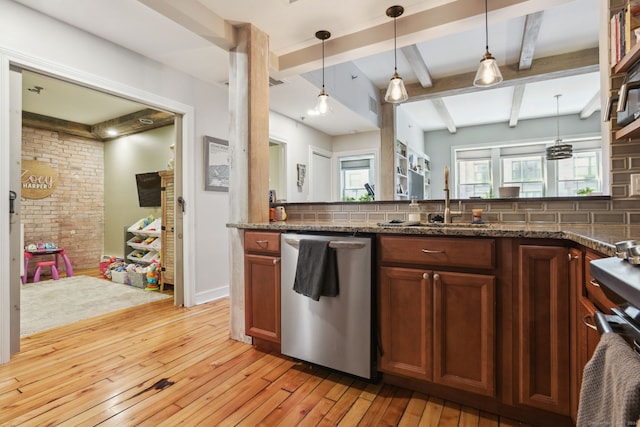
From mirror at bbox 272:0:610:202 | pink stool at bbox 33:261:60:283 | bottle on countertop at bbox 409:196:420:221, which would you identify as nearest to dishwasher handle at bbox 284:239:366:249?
bottle on countertop at bbox 409:196:420:221

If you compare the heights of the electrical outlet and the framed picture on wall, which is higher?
the framed picture on wall

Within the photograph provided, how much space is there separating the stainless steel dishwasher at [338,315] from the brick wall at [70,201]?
5316 millimetres

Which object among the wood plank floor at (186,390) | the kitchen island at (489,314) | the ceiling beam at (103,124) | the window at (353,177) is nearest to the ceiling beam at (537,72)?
the window at (353,177)

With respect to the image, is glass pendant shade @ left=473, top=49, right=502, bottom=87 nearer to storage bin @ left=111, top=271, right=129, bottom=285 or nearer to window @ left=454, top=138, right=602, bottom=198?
storage bin @ left=111, top=271, right=129, bottom=285

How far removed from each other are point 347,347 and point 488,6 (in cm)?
241

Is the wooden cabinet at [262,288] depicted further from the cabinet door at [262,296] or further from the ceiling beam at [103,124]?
the ceiling beam at [103,124]

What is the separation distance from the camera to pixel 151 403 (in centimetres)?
162

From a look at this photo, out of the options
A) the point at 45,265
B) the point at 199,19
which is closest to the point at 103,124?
the point at 45,265

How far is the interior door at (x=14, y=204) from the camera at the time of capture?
2.14 m

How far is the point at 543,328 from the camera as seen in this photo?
1.37m

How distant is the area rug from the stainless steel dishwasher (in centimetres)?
231

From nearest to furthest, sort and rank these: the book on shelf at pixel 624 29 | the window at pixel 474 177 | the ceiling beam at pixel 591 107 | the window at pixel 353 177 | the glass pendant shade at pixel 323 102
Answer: the book on shelf at pixel 624 29 → the glass pendant shade at pixel 323 102 → the ceiling beam at pixel 591 107 → the window at pixel 353 177 → the window at pixel 474 177

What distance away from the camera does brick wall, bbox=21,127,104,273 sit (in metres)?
5.03

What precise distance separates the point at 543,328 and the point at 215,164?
129 inches
